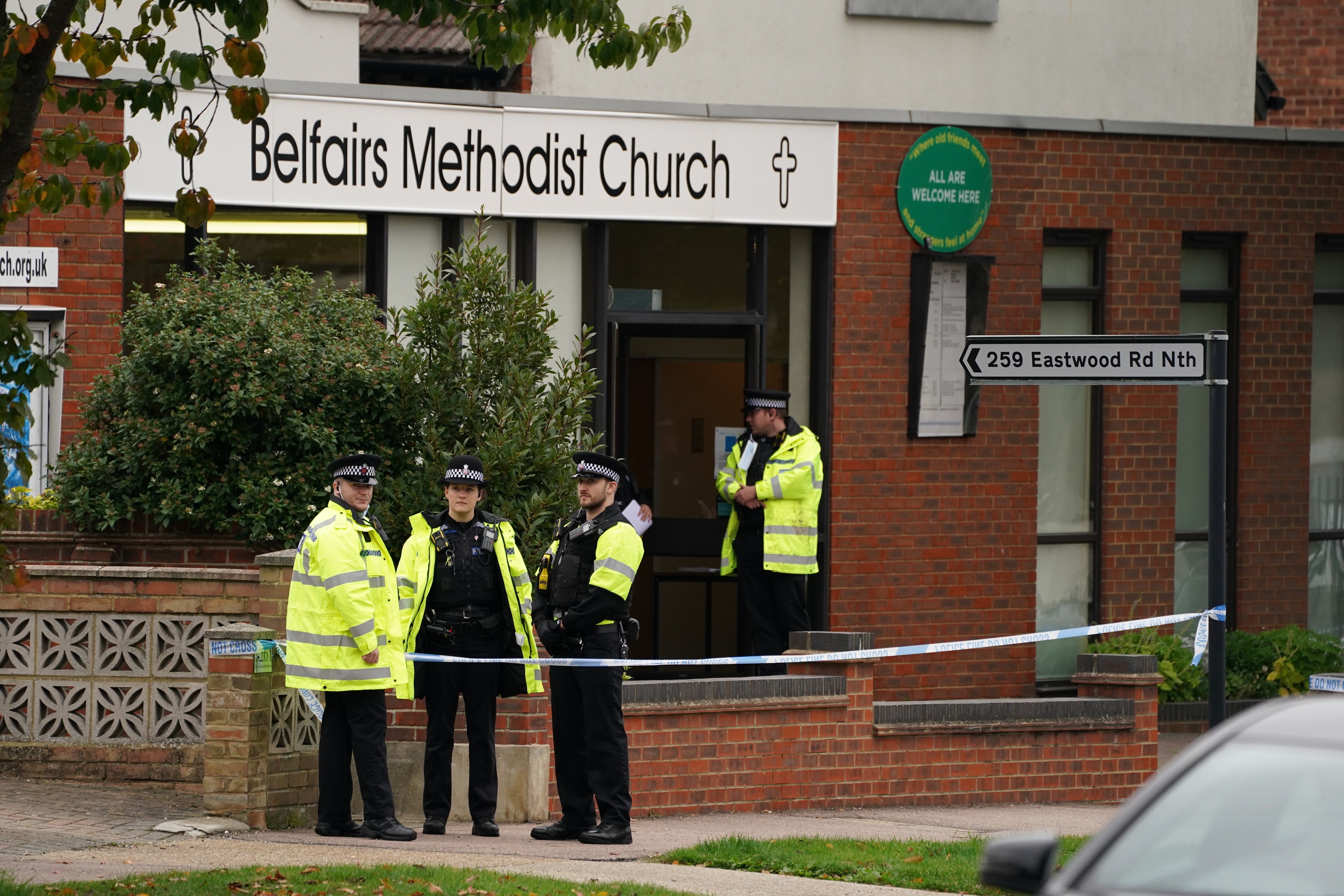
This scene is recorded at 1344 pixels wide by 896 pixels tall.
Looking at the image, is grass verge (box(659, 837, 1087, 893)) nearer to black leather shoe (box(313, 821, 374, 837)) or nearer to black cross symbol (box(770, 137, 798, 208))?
black leather shoe (box(313, 821, 374, 837))

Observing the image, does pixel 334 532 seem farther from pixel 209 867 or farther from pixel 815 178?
pixel 815 178

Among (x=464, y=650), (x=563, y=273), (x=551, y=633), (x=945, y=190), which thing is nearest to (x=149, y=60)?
(x=464, y=650)

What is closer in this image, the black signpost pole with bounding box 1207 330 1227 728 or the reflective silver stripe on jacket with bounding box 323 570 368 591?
the black signpost pole with bounding box 1207 330 1227 728

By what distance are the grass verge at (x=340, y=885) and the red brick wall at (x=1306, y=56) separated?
15.1 metres

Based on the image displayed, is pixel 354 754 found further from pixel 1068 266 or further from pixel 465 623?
pixel 1068 266

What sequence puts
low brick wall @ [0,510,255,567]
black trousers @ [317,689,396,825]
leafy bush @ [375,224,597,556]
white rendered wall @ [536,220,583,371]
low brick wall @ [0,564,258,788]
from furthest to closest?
white rendered wall @ [536,220,583,371], leafy bush @ [375,224,597,556], low brick wall @ [0,510,255,567], low brick wall @ [0,564,258,788], black trousers @ [317,689,396,825]

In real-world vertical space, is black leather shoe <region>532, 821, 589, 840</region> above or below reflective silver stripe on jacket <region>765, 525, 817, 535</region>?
below

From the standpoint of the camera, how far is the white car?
4.37 metres

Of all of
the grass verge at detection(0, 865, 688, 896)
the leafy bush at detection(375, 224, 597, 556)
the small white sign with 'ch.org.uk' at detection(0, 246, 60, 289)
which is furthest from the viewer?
the small white sign with 'ch.org.uk' at detection(0, 246, 60, 289)

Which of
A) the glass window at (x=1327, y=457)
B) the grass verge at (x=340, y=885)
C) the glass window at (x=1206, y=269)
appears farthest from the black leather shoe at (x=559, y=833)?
the glass window at (x=1327, y=457)

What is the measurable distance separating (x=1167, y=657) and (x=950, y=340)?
279 cm

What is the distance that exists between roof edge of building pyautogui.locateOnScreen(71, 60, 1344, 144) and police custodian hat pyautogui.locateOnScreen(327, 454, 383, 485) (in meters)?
3.81

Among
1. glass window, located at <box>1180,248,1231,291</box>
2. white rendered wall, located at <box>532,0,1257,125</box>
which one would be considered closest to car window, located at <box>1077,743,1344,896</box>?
white rendered wall, located at <box>532,0,1257,125</box>

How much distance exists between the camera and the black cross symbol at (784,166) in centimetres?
1348
